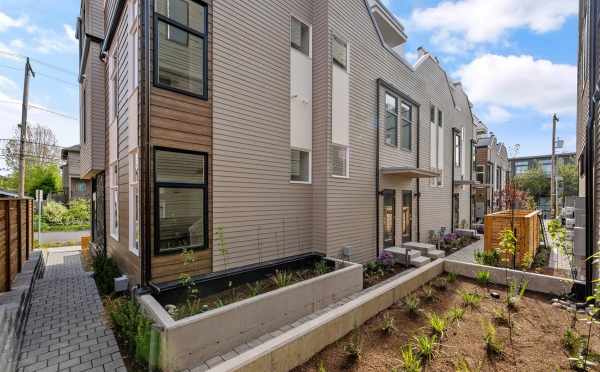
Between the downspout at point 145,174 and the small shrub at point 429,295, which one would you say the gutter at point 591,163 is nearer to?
the small shrub at point 429,295

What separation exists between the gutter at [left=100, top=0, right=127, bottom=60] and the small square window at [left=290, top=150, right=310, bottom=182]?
190 inches

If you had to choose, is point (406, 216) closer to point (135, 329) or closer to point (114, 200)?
point (135, 329)

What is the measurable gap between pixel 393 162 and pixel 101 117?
938cm

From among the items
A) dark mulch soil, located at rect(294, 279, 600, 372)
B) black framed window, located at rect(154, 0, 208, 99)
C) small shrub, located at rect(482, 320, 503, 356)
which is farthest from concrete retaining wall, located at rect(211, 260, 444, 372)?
black framed window, located at rect(154, 0, 208, 99)

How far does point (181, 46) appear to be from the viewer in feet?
16.4

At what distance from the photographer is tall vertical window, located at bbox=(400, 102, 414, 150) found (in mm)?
10089

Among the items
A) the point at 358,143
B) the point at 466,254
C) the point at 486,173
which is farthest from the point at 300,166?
the point at 486,173

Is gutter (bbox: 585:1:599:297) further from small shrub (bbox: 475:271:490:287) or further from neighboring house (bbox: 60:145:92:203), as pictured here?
neighboring house (bbox: 60:145:92:203)

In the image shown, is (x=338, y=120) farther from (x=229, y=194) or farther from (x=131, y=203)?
(x=131, y=203)

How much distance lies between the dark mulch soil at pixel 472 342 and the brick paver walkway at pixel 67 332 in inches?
114

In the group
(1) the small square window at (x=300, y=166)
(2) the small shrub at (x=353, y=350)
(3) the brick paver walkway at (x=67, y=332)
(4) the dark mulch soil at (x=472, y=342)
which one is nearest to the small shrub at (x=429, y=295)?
(4) the dark mulch soil at (x=472, y=342)

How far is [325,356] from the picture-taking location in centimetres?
309

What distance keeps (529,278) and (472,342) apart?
2846mm

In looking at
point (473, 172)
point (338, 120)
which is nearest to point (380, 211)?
point (338, 120)
